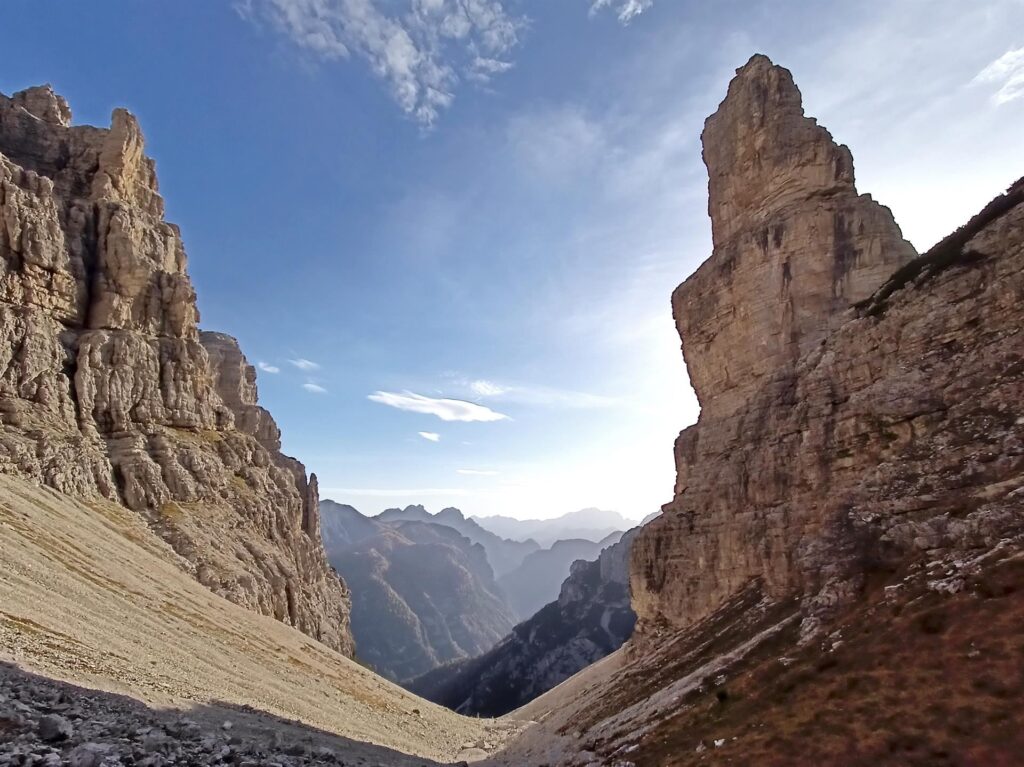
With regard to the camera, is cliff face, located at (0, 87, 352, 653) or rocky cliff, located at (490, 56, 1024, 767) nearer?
rocky cliff, located at (490, 56, 1024, 767)

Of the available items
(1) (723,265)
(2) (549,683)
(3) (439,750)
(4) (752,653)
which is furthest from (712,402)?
(2) (549,683)

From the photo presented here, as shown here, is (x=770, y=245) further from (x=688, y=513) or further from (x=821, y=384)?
(x=688, y=513)

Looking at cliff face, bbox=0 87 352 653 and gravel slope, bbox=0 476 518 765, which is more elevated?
cliff face, bbox=0 87 352 653

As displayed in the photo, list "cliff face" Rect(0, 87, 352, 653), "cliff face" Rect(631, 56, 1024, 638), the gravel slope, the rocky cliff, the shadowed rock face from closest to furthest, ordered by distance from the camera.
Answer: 1. the rocky cliff
2. the gravel slope
3. "cliff face" Rect(631, 56, 1024, 638)
4. the shadowed rock face
5. "cliff face" Rect(0, 87, 352, 653)

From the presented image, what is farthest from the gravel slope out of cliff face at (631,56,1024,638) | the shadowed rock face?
the shadowed rock face

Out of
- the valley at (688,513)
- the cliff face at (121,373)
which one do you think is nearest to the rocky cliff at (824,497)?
the valley at (688,513)

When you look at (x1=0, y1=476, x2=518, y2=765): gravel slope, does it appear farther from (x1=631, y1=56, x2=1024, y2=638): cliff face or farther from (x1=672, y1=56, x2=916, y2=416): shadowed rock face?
(x1=672, y1=56, x2=916, y2=416): shadowed rock face

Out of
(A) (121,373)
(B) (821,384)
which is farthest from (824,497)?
(A) (121,373)

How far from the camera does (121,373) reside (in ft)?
283

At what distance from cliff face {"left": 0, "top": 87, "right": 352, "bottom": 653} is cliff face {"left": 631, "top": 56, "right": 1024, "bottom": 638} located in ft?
205

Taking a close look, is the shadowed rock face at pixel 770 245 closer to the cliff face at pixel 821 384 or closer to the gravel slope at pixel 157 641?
the cliff face at pixel 821 384

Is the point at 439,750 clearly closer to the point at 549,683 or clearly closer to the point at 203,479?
the point at 203,479

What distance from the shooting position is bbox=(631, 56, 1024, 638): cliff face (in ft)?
113

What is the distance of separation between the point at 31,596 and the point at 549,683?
18105cm
